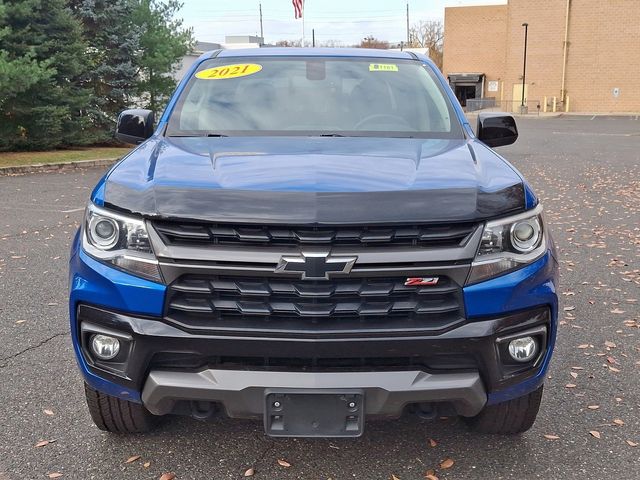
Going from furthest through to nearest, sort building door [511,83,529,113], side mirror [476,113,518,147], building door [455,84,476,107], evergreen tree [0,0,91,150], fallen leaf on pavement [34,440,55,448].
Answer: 1. building door [455,84,476,107]
2. building door [511,83,529,113]
3. evergreen tree [0,0,91,150]
4. side mirror [476,113,518,147]
5. fallen leaf on pavement [34,440,55,448]

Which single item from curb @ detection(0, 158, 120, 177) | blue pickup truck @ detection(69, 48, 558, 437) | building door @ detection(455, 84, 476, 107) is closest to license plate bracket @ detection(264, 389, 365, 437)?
blue pickup truck @ detection(69, 48, 558, 437)

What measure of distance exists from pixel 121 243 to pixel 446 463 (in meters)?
1.72

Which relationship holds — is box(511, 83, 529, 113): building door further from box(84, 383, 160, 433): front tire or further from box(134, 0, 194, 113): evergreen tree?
box(84, 383, 160, 433): front tire

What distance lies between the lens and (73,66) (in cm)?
1681

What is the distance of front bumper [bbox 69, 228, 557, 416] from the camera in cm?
229

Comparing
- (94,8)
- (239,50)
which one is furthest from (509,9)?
(239,50)

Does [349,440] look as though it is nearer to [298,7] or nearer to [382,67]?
[382,67]

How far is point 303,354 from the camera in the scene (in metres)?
2.29

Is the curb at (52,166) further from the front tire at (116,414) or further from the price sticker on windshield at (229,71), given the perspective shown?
the front tire at (116,414)

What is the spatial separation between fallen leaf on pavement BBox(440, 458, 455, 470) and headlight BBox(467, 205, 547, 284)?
987 mm

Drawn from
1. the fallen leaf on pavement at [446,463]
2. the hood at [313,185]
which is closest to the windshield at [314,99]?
the hood at [313,185]

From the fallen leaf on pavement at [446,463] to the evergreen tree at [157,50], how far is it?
736 inches

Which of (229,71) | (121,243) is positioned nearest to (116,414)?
(121,243)

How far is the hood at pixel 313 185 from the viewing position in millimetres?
2295
